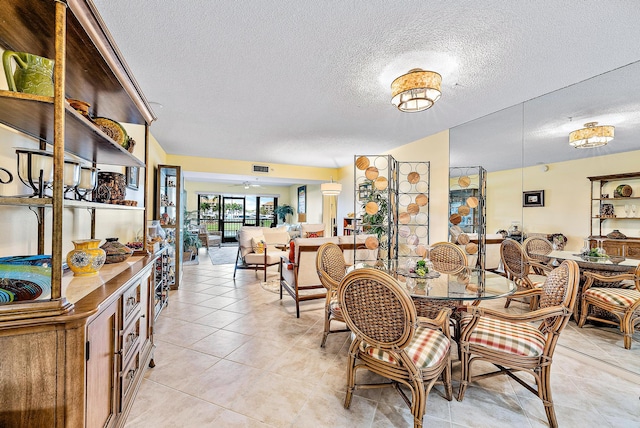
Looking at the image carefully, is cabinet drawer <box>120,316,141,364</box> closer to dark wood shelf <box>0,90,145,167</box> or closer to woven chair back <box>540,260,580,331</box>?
dark wood shelf <box>0,90,145,167</box>

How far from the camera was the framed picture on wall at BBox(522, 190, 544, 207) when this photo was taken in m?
3.24

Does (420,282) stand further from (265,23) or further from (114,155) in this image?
(114,155)

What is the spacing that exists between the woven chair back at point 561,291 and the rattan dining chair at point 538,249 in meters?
1.74

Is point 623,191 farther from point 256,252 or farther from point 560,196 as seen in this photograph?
point 256,252

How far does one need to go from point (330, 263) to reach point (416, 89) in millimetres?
1725

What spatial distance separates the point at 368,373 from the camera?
220 cm

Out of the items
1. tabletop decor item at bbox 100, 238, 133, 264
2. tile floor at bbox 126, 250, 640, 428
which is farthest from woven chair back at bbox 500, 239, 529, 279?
tabletop decor item at bbox 100, 238, 133, 264

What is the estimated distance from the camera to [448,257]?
3086 mm

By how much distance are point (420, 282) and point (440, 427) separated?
0.91 metres

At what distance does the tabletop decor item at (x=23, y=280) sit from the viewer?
2.97 feet

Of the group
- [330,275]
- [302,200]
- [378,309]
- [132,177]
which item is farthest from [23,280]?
[302,200]

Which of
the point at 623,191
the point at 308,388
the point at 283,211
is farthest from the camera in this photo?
the point at 283,211

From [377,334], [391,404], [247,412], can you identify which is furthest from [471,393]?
[247,412]

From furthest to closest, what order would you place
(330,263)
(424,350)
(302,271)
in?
(302,271), (330,263), (424,350)
